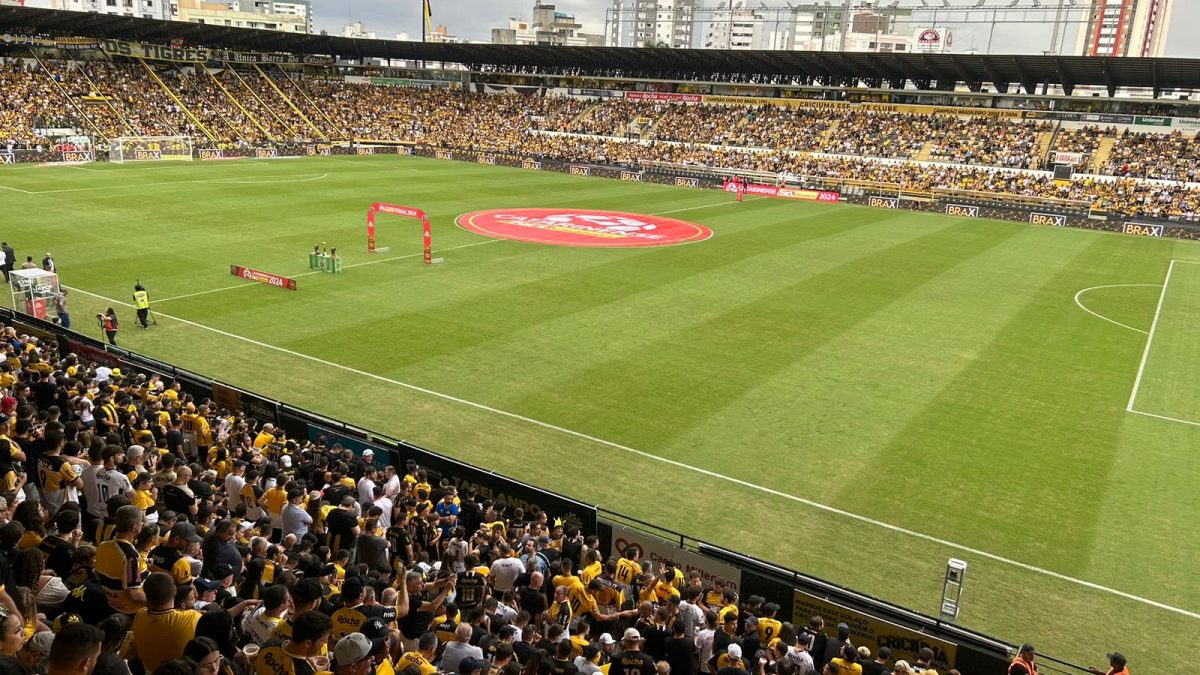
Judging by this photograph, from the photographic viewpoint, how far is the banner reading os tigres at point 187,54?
79.6 meters

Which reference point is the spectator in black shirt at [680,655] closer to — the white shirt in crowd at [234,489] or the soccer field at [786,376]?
the soccer field at [786,376]

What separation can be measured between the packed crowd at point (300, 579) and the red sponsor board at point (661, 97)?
7894 cm

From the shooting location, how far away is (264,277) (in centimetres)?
2998

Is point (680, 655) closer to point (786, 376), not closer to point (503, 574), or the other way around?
point (503, 574)

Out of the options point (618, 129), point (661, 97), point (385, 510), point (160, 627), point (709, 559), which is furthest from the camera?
point (661, 97)

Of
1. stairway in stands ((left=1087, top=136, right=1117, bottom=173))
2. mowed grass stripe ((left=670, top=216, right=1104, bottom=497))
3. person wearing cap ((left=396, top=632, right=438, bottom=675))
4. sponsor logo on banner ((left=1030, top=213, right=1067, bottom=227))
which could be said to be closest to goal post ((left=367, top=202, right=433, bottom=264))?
mowed grass stripe ((left=670, top=216, right=1104, bottom=497))

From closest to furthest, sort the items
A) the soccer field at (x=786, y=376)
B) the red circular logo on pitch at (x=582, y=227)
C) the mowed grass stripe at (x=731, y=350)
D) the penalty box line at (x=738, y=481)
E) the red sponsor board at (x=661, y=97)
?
1. the penalty box line at (x=738, y=481)
2. the soccer field at (x=786, y=376)
3. the mowed grass stripe at (x=731, y=350)
4. the red circular logo on pitch at (x=582, y=227)
5. the red sponsor board at (x=661, y=97)

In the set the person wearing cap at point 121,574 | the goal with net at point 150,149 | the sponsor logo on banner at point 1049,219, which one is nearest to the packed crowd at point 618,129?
the goal with net at point 150,149

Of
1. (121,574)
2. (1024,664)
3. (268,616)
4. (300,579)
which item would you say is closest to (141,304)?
(121,574)

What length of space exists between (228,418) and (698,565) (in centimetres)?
951

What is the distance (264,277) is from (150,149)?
46885mm

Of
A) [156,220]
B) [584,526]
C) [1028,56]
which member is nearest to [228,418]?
[584,526]

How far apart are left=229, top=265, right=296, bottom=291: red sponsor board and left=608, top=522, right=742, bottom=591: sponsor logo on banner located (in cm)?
2060

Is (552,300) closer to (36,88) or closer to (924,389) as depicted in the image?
(924,389)
